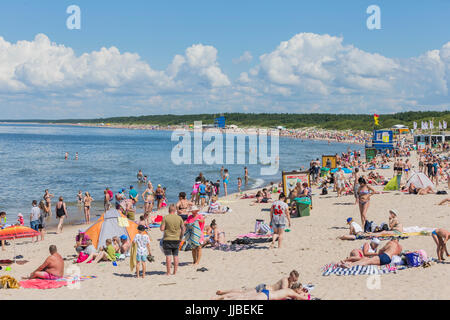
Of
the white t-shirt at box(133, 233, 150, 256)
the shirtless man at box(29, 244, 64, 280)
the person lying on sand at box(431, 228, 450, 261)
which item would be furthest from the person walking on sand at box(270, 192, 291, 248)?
the shirtless man at box(29, 244, 64, 280)

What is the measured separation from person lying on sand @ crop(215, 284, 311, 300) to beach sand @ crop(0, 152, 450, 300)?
0.56m

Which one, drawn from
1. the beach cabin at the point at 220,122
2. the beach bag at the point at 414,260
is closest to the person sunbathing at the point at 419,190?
the beach bag at the point at 414,260

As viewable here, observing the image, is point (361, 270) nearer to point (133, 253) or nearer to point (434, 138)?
point (133, 253)

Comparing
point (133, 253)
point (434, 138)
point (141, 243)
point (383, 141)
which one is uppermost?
point (434, 138)

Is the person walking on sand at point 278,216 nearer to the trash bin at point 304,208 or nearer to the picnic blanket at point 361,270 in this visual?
the picnic blanket at point 361,270

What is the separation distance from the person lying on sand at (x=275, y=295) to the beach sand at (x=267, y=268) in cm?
56

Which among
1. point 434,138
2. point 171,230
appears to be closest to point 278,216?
point 171,230

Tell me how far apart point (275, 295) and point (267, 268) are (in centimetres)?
264

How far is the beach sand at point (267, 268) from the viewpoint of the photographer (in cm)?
742

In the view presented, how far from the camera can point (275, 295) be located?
6.57 meters
